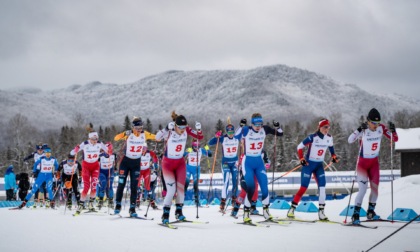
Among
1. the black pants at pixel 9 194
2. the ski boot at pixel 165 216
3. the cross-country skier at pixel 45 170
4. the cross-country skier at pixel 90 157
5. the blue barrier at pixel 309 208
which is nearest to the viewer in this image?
the ski boot at pixel 165 216

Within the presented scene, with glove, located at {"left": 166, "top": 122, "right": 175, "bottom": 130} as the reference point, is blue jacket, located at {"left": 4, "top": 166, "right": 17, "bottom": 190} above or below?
below

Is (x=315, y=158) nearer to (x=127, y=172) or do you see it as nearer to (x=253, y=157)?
(x=253, y=157)

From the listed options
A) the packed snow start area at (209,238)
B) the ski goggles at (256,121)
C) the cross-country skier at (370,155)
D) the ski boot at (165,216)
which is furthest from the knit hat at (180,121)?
the cross-country skier at (370,155)

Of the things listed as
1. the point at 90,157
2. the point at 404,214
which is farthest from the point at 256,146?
the point at 90,157

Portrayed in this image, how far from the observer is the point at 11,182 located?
24391 millimetres

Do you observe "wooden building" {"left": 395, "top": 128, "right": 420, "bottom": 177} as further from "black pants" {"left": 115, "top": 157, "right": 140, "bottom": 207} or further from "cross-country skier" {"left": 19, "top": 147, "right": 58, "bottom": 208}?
"cross-country skier" {"left": 19, "top": 147, "right": 58, "bottom": 208}

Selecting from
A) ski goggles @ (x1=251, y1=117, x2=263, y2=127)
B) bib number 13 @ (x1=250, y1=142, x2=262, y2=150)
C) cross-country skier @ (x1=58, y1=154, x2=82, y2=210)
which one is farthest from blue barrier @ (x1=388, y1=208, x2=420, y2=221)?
cross-country skier @ (x1=58, y1=154, x2=82, y2=210)

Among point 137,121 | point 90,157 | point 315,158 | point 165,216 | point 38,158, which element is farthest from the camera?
point 38,158

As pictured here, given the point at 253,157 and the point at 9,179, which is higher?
the point at 253,157

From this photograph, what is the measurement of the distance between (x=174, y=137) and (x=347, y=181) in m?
26.7

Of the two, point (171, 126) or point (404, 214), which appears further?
point (404, 214)

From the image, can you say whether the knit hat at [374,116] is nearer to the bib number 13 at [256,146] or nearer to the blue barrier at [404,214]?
the blue barrier at [404,214]

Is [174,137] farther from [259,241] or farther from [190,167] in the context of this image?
[190,167]

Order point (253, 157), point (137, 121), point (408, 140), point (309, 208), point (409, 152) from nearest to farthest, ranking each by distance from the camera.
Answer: point (253, 157) < point (137, 121) < point (309, 208) < point (408, 140) < point (409, 152)
